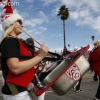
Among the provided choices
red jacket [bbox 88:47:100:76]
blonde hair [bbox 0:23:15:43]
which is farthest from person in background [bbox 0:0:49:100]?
red jacket [bbox 88:47:100:76]

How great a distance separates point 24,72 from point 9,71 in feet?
0.46

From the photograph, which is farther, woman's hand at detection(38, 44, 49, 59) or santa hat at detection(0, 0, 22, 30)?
santa hat at detection(0, 0, 22, 30)

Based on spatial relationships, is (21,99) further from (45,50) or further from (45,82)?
(45,50)

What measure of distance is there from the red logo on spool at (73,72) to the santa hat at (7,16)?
712 mm

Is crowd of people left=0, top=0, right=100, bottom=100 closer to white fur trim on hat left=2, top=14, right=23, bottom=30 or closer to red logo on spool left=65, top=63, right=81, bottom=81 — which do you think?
white fur trim on hat left=2, top=14, right=23, bottom=30

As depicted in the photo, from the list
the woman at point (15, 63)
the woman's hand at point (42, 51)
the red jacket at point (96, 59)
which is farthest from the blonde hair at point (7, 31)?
the red jacket at point (96, 59)

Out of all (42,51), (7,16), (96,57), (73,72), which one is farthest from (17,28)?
(96,57)

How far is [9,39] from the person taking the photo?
2051 millimetres

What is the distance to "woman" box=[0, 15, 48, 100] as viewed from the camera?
6.45 ft

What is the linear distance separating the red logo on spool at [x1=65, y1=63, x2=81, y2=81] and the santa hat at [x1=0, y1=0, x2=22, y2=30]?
712mm

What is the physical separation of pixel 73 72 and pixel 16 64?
24.1 inches

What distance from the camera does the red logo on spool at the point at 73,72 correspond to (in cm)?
223

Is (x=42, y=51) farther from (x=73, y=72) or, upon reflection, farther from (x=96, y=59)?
(x=96, y=59)

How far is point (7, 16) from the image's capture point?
236cm
